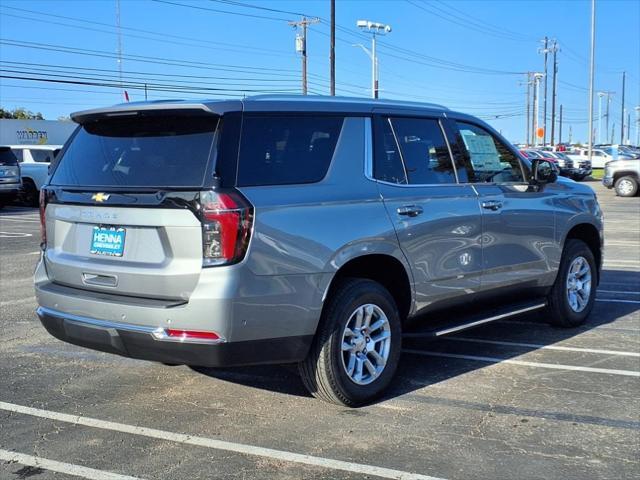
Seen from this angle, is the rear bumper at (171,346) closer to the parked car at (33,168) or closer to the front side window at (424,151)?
the front side window at (424,151)

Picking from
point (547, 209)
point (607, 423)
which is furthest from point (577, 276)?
point (607, 423)

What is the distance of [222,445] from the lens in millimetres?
4008

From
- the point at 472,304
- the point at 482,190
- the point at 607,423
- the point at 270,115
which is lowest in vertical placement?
the point at 607,423

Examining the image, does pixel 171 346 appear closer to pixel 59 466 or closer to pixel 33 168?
pixel 59 466

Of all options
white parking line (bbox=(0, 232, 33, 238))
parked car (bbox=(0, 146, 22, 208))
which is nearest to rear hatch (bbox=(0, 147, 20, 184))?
parked car (bbox=(0, 146, 22, 208))

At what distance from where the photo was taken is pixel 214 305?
12.4ft

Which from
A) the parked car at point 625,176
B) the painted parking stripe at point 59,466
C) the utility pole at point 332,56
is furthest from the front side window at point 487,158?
the utility pole at point 332,56

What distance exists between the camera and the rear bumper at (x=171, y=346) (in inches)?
153

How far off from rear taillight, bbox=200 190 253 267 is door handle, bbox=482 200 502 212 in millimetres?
2452

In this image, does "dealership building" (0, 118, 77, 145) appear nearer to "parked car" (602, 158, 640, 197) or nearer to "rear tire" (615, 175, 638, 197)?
"parked car" (602, 158, 640, 197)

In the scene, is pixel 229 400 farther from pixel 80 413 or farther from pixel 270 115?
pixel 270 115

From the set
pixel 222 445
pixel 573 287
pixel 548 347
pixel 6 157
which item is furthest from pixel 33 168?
pixel 222 445

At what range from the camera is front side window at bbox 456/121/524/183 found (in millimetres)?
5703

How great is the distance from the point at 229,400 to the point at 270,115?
1960 mm
